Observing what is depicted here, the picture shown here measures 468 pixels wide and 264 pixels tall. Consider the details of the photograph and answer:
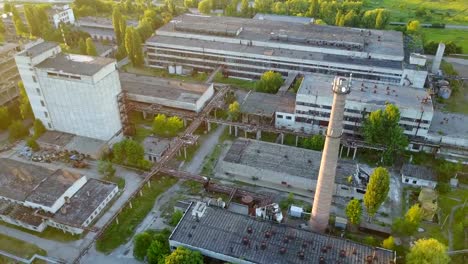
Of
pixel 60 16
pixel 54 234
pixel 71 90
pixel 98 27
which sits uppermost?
pixel 71 90

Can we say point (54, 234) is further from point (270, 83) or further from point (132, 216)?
point (270, 83)

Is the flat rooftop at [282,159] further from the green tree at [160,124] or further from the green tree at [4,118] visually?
the green tree at [4,118]

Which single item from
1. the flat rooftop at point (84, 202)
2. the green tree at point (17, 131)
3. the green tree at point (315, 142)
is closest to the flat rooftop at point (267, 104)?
the green tree at point (315, 142)

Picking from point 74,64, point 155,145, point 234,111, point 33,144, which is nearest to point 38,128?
point 33,144

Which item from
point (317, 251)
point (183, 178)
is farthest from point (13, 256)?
point (317, 251)

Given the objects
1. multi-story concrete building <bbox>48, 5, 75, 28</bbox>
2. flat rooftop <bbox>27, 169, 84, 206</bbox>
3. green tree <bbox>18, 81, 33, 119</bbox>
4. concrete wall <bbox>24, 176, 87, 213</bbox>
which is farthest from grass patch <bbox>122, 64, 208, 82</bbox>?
concrete wall <bbox>24, 176, 87, 213</bbox>

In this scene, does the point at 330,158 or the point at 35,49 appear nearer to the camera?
the point at 330,158

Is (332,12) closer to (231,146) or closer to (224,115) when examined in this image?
(224,115)
